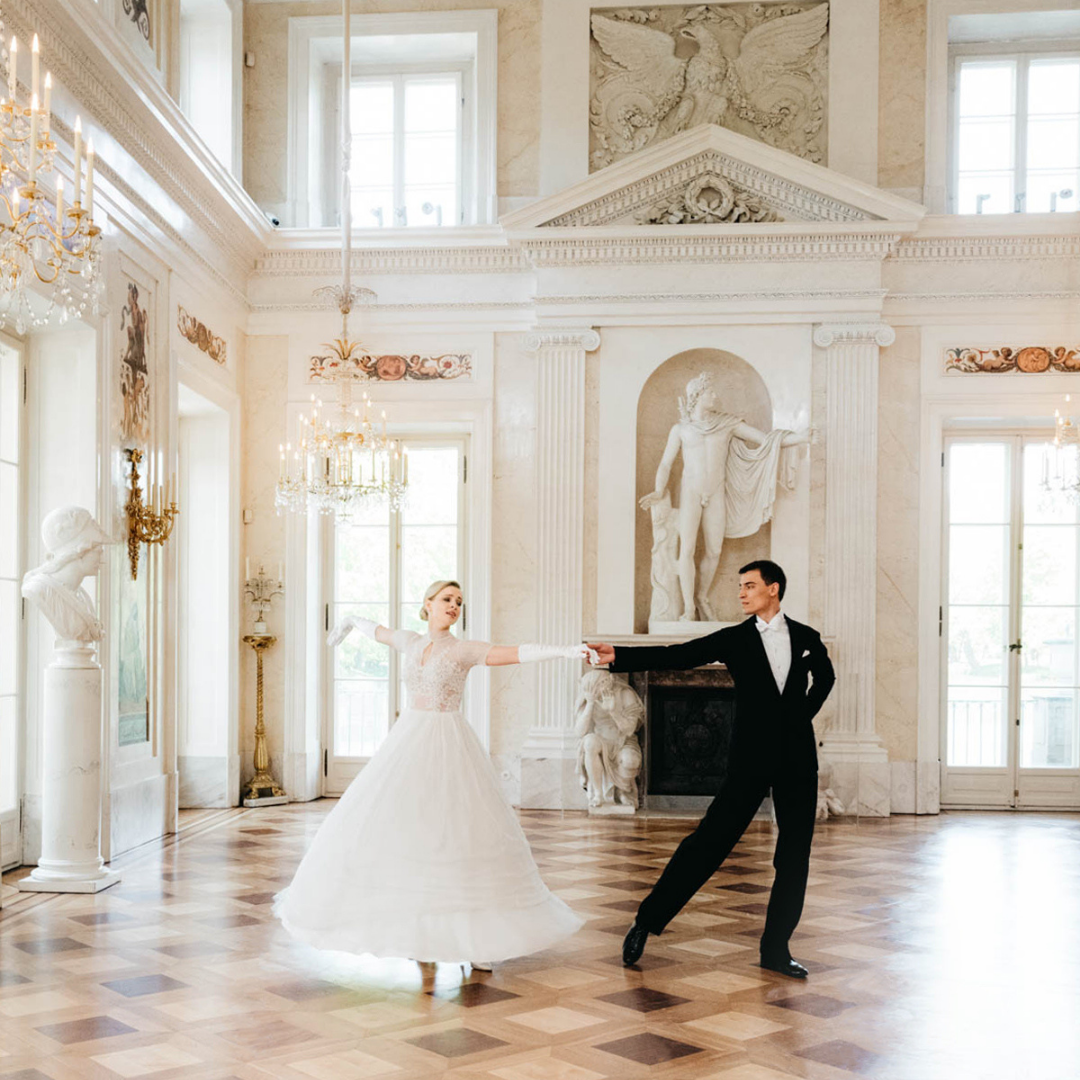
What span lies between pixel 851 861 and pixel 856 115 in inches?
206

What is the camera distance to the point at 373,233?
9.59m

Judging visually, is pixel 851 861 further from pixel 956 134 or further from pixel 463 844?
pixel 956 134

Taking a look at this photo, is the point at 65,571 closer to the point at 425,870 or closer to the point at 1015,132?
the point at 425,870

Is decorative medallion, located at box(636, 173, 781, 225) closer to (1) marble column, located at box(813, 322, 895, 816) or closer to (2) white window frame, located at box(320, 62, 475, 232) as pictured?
(1) marble column, located at box(813, 322, 895, 816)

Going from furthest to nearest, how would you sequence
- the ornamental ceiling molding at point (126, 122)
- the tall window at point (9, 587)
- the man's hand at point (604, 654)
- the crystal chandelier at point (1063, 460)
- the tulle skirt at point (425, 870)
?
1. the crystal chandelier at point (1063, 460)
2. the tall window at point (9, 587)
3. the ornamental ceiling molding at point (126, 122)
4. the man's hand at point (604, 654)
5. the tulle skirt at point (425, 870)

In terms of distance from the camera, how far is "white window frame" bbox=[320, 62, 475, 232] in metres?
9.85

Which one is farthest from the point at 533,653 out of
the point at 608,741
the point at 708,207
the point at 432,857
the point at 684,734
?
the point at 708,207

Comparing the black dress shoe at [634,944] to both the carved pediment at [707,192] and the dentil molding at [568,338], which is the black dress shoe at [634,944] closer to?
the dentil molding at [568,338]

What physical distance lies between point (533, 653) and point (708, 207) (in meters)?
5.57

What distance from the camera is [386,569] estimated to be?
32.4ft

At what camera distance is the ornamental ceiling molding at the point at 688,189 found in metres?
9.12

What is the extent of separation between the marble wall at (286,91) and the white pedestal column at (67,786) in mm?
4835

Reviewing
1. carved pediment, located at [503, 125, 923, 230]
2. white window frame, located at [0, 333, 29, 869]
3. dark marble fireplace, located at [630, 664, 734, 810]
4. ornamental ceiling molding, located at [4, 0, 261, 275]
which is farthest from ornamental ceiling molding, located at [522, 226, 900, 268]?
white window frame, located at [0, 333, 29, 869]

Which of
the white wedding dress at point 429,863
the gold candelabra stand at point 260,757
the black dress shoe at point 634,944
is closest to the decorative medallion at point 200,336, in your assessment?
the gold candelabra stand at point 260,757
